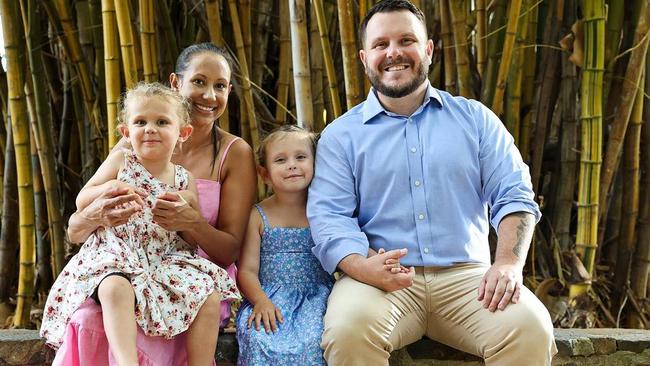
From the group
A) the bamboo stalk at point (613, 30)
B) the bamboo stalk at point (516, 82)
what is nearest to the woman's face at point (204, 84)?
the bamboo stalk at point (516, 82)

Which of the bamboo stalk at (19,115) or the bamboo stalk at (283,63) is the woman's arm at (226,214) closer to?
the bamboo stalk at (283,63)

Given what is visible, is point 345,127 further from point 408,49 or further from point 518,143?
point 518,143

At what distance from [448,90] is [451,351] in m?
0.93

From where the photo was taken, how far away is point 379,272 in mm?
2020

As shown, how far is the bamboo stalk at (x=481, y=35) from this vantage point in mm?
2752

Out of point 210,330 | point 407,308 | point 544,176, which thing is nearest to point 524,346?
point 407,308

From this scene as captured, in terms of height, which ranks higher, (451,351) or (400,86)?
(400,86)

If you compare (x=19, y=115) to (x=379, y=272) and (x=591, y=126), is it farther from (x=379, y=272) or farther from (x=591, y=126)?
(x=591, y=126)

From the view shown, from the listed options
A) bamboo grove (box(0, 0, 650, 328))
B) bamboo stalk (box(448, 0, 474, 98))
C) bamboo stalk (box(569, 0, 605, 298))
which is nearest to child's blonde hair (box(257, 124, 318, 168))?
bamboo grove (box(0, 0, 650, 328))

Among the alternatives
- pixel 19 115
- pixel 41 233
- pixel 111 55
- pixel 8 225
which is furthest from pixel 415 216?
pixel 8 225

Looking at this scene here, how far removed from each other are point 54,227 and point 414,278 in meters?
1.55

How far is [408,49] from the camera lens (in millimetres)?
2221

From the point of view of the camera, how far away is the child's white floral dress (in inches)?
75.2

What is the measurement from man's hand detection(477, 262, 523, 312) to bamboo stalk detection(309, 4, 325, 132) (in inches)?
45.6
